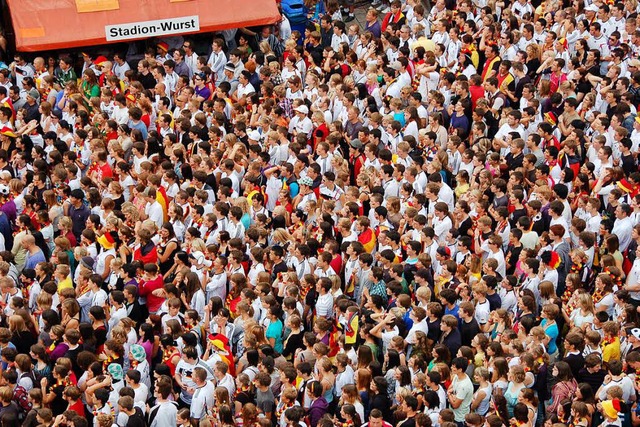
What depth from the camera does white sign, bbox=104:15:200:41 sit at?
799 inches

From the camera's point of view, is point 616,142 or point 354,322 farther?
point 616,142

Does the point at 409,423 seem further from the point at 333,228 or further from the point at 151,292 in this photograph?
the point at 333,228

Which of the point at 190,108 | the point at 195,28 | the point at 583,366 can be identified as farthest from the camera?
the point at 195,28

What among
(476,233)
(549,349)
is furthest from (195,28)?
(549,349)

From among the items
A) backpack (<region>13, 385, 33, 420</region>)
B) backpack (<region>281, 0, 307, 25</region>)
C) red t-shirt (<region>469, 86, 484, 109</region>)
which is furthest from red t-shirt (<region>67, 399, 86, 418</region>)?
backpack (<region>281, 0, 307, 25</region>)

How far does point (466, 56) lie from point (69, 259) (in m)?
7.80

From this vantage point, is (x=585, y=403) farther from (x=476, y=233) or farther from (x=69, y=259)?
(x=69, y=259)

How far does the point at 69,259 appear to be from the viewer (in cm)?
1473

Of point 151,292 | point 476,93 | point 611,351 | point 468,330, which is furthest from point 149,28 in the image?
point 611,351

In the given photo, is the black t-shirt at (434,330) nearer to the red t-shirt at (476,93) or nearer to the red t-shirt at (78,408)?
the red t-shirt at (78,408)

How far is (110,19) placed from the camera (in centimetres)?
2034

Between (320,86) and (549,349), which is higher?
(320,86)

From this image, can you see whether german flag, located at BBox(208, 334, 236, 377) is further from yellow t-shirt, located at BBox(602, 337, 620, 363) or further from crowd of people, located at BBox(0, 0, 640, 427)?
yellow t-shirt, located at BBox(602, 337, 620, 363)

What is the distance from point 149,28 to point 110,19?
2.28ft
